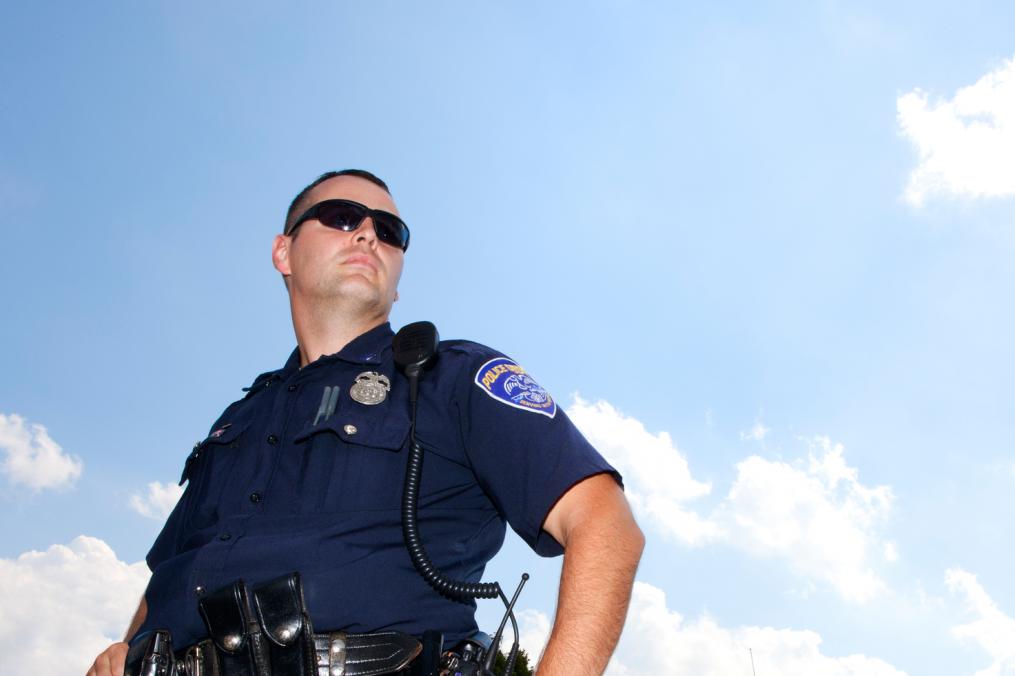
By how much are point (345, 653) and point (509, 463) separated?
81 cm

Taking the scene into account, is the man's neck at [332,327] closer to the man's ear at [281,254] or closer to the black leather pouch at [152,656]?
the man's ear at [281,254]

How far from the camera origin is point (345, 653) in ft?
9.39

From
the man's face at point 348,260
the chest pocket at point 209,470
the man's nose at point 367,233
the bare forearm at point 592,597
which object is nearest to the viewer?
the bare forearm at point 592,597

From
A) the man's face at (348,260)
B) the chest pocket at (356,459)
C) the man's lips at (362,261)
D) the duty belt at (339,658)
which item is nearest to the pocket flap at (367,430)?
the chest pocket at (356,459)

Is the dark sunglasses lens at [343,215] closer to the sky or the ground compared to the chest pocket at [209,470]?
closer to the sky

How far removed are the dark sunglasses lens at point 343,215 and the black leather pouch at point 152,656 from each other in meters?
2.05

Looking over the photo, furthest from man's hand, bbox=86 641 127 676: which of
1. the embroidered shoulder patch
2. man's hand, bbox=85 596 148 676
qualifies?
the embroidered shoulder patch

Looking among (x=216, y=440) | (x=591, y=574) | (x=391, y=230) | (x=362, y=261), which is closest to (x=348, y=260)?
(x=362, y=261)

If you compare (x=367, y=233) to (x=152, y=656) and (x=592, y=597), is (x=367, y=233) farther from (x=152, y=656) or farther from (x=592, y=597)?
Answer: (x=592, y=597)

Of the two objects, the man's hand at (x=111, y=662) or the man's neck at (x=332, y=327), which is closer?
the man's hand at (x=111, y=662)

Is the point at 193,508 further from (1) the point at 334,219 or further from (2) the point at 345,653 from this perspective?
(1) the point at 334,219

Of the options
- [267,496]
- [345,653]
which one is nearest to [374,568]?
[345,653]

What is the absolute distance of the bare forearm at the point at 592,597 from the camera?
8.79ft

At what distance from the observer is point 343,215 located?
4445mm
